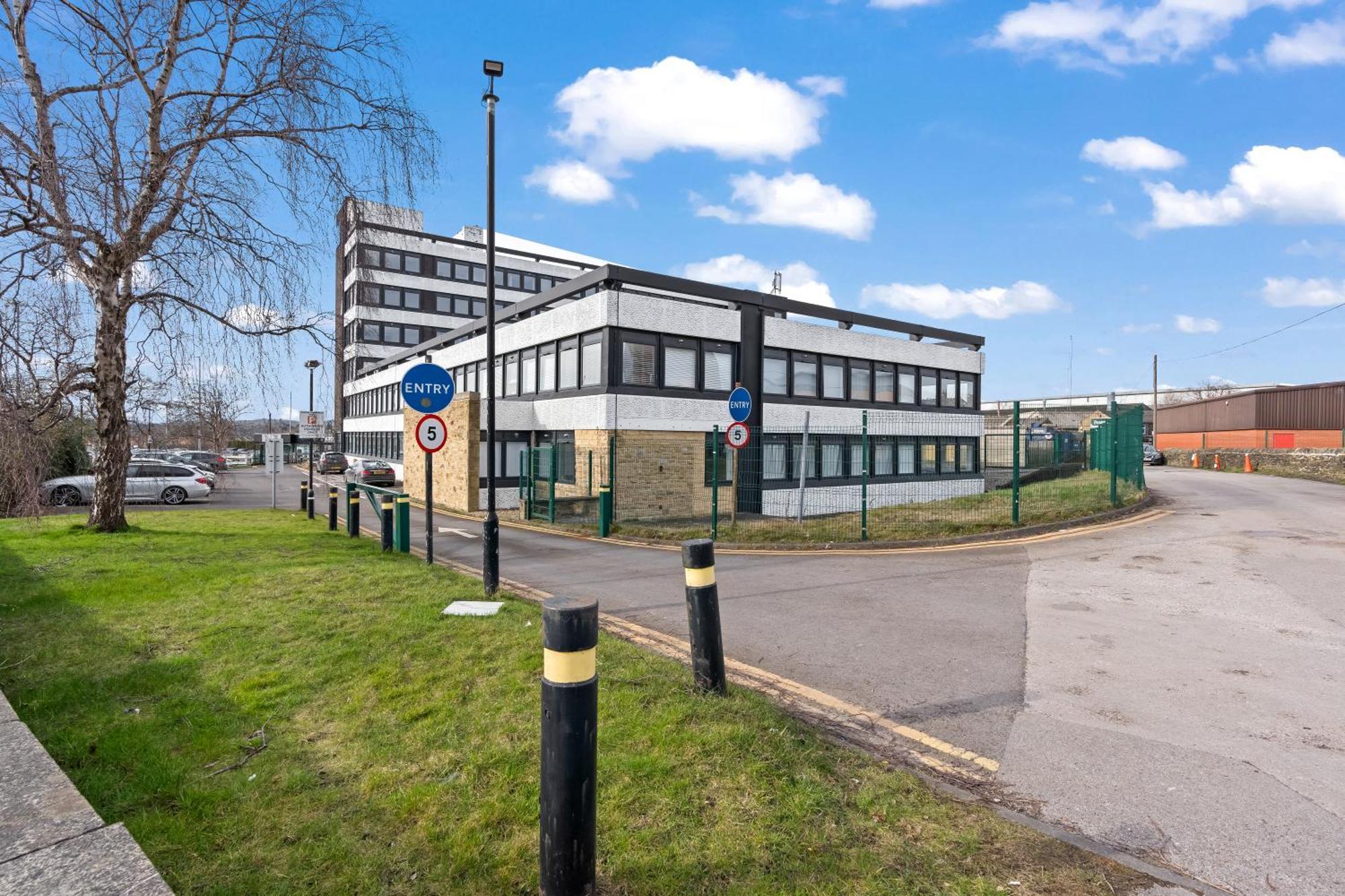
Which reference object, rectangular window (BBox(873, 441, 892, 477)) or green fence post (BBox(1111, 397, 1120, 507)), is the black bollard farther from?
rectangular window (BBox(873, 441, 892, 477))

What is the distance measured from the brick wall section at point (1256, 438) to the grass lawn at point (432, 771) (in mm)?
39008

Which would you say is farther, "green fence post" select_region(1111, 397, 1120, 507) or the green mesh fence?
"green fence post" select_region(1111, 397, 1120, 507)

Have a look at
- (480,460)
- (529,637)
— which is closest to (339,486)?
(480,460)

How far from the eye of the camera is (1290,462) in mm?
31016

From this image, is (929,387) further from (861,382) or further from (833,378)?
(833,378)

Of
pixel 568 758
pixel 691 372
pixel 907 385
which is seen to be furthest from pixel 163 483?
pixel 568 758

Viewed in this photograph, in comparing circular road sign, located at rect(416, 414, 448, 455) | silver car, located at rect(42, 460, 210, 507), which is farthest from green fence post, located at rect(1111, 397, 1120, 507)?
silver car, located at rect(42, 460, 210, 507)

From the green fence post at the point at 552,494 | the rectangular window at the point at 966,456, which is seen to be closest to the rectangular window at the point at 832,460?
the rectangular window at the point at 966,456

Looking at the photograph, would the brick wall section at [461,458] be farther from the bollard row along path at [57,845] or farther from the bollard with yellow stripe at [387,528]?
the bollard row along path at [57,845]

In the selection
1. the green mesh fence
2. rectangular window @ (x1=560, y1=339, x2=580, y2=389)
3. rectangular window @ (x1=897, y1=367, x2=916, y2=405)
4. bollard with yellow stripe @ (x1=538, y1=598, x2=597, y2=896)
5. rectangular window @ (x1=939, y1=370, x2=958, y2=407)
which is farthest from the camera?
rectangular window @ (x1=939, y1=370, x2=958, y2=407)

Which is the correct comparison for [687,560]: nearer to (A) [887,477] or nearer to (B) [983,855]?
(B) [983,855]

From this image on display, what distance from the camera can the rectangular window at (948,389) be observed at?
31.2 m

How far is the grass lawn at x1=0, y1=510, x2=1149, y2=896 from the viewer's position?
2895 millimetres

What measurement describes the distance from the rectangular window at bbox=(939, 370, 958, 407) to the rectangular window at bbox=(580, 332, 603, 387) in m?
17.4
